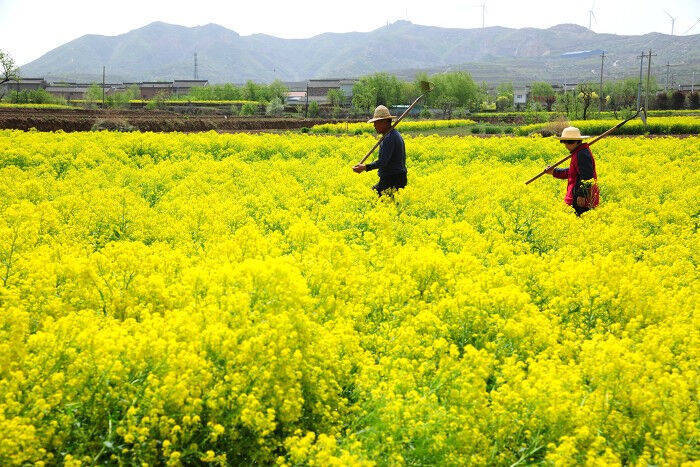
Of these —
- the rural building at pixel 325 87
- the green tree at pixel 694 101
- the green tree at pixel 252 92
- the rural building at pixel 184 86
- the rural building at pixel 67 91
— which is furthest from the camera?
the rural building at pixel 325 87

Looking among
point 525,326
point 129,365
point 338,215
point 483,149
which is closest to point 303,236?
point 338,215

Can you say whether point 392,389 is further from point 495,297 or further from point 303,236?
point 303,236

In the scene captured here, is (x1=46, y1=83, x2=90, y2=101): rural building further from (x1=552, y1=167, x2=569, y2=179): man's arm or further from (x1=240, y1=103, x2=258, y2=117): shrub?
(x1=552, y1=167, x2=569, y2=179): man's arm

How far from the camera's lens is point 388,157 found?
10758 millimetres

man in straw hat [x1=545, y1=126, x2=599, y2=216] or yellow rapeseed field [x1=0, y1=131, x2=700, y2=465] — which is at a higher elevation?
man in straw hat [x1=545, y1=126, x2=599, y2=216]

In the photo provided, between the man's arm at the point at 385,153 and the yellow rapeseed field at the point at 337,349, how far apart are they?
229 centimetres

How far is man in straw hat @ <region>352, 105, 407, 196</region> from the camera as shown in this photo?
422 inches

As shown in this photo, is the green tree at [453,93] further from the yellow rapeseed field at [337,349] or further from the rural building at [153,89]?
the yellow rapeseed field at [337,349]

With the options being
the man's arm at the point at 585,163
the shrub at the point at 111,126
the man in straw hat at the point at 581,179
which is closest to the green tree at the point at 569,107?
the shrub at the point at 111,126

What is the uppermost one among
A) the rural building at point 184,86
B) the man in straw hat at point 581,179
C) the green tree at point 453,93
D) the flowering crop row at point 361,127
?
the rural building at point 184,86

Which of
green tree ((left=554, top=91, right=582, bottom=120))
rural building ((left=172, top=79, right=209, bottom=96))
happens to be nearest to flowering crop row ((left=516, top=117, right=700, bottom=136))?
green tree ((left=554, top=91, right=582, bottom=120))

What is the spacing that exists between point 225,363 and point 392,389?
109 cm

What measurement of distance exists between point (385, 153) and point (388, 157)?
0.28 ft

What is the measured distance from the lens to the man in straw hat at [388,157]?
10.7 meters
